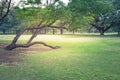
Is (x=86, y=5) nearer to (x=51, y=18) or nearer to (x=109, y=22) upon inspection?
(x=51, y=18)

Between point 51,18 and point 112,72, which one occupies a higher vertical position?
point 51,18

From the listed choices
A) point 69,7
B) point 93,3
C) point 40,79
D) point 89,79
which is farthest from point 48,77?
point 93,3

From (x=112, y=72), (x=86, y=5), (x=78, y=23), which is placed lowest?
(x=112, y=72)

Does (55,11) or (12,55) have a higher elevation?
(55,11)

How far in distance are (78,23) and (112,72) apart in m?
11.1

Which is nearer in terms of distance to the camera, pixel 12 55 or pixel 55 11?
pixel 12 55

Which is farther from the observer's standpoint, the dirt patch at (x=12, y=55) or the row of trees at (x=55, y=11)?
the row of trees at (x=55, y=11)

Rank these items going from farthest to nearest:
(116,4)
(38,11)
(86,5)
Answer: (116,4) → (38,11) → (86,5)

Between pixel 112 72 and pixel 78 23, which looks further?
pixel 78 23

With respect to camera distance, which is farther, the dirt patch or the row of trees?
the row of trees

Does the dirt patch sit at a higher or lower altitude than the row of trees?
lower

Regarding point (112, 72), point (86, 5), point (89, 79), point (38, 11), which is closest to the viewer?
point (89, 79)

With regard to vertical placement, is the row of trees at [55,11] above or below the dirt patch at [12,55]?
above

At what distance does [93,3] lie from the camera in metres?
21.0
